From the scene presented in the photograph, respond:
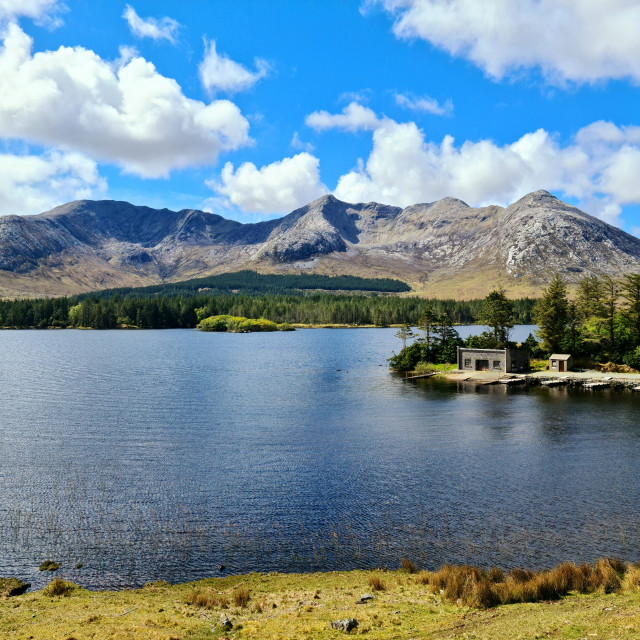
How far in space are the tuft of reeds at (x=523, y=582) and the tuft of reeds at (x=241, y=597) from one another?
381 inches

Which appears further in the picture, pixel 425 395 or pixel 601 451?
pixel 425 395

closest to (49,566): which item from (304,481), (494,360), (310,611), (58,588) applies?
(58,588)

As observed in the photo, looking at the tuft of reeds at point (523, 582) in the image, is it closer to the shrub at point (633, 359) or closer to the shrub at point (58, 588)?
the shrub at point (58, 588)

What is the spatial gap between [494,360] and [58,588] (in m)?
114

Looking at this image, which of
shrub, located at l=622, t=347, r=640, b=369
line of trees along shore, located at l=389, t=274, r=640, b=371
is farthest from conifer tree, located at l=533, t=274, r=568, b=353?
shrub, located at l=622, t=347, r=640, b=369

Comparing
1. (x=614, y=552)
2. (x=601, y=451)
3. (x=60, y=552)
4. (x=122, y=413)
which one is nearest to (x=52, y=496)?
(x=60, y=552)

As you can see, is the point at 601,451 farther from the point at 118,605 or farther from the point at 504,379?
the point at 504,379

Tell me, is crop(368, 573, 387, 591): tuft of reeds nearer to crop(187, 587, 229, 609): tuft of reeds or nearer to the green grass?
crop(187, 587, 229, 609): tuft of reeds

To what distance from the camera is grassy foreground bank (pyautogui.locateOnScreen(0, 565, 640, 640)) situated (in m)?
22.2

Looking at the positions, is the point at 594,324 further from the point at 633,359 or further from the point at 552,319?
the point at 633,359

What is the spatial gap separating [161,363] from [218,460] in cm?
9537

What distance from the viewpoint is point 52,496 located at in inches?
1741

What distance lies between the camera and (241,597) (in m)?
27.1

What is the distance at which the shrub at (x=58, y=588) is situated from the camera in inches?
1121
